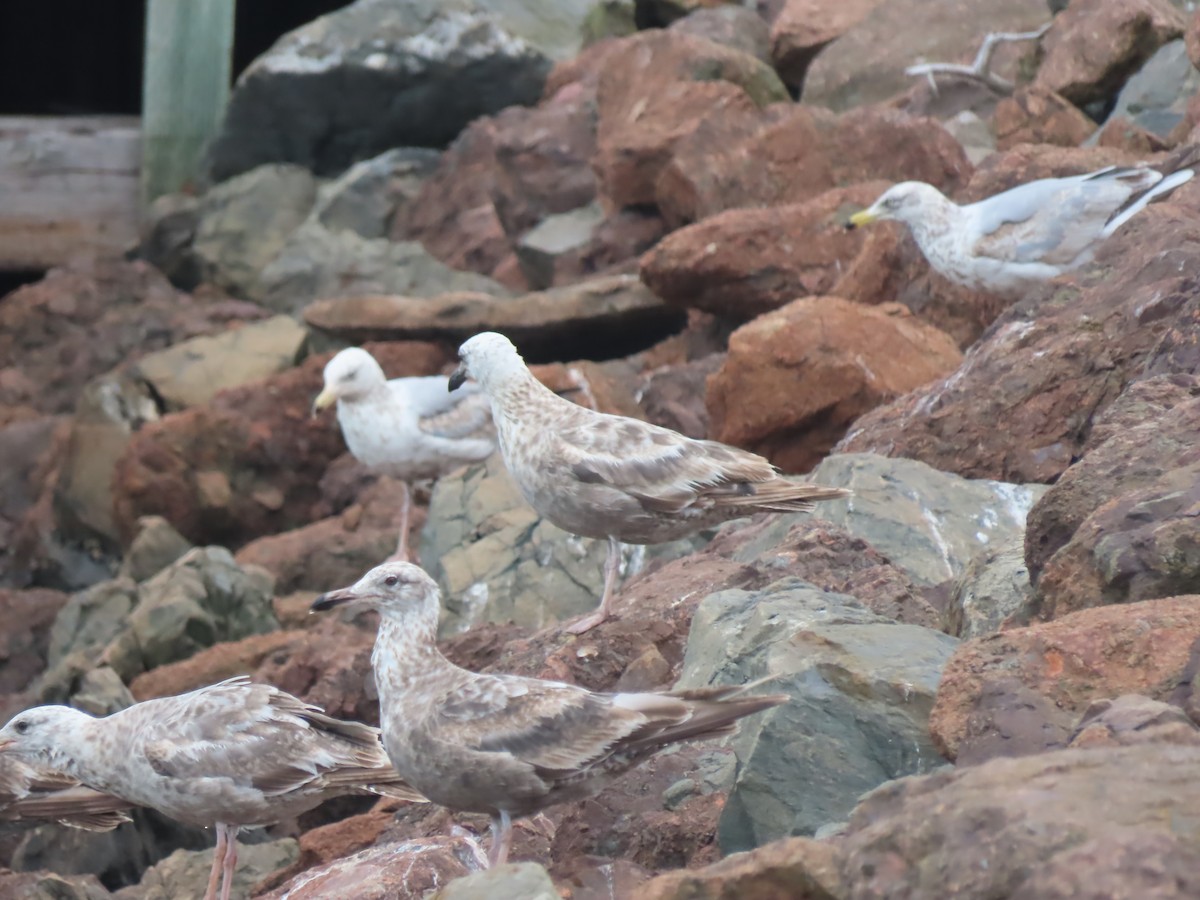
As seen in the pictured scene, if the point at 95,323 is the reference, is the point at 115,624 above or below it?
above

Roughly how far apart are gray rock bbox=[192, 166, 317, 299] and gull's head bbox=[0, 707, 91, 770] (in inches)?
411

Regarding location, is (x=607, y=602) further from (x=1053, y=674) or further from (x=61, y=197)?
(x=61, y=197)

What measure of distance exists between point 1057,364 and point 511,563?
278 centimetres

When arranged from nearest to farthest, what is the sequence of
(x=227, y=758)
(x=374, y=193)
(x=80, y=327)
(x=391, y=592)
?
1. (x=391, y=592)
2. (x=227, y=758)
3. (x=80, y=327)
4. (x=374, y=193)

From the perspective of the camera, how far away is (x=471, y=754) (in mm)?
4555

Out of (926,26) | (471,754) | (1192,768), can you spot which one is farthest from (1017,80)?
Answer: (1192,768)

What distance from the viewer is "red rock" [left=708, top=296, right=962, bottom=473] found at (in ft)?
29.3

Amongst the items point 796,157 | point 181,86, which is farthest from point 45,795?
point 181,86

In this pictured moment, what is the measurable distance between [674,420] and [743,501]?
13.6 feet

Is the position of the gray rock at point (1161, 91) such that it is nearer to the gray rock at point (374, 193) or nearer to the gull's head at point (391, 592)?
the gray rock at point (374, 193)

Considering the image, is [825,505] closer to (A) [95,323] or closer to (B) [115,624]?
(B) [115,624]

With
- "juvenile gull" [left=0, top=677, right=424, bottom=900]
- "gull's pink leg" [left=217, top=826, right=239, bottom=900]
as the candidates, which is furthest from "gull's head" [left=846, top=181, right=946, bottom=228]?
"gull's pink leg" [left=217, top=826, right=239, bottom=900]

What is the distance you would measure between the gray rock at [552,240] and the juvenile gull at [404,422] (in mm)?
4170

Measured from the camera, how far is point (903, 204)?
386 inches
